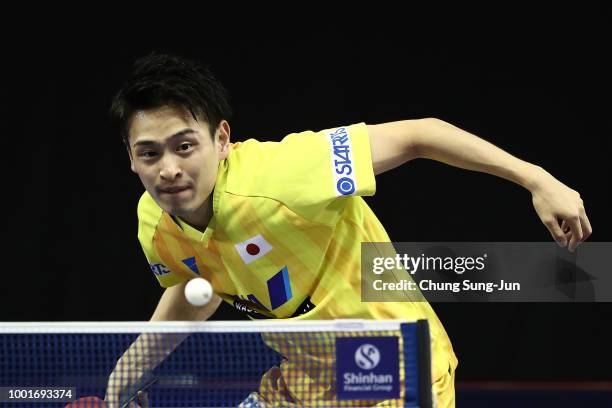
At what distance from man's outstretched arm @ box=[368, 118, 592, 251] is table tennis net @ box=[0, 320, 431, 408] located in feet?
1.30

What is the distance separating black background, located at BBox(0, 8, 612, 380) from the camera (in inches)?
193

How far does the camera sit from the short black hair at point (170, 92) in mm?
2742

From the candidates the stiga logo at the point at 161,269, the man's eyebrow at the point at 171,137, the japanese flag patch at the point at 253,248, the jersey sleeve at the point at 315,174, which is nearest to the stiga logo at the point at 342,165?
the jersey sleeve at the point at 315,174

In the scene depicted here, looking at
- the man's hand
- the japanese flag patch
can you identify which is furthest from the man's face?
the man's hand

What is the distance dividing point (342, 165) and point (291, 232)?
0.20m

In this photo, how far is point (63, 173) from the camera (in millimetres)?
5117

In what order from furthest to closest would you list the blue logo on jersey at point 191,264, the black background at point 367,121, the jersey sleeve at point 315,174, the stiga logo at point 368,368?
the black background at point 367,121 < the blue logo on jersey at point 191,264 < the jersey sleeve at point 315,174 < the stiga logo at point 368,368

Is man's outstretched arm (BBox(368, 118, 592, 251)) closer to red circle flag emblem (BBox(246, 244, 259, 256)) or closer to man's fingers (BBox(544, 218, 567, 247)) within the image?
man's fingers (BBox(544, 218, 567, 247))

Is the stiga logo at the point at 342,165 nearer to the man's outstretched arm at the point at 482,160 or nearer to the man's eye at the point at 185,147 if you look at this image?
the man's outstretched arm at the point at 482,160

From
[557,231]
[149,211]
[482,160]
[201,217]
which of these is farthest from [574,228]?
[149,211]

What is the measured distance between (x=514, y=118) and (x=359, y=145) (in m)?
2.30

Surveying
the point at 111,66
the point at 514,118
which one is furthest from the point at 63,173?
the point at 514,118

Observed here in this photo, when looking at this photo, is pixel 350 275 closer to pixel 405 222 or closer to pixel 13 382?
pixel 13 382

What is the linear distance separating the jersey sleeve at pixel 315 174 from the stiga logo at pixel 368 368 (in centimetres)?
44
